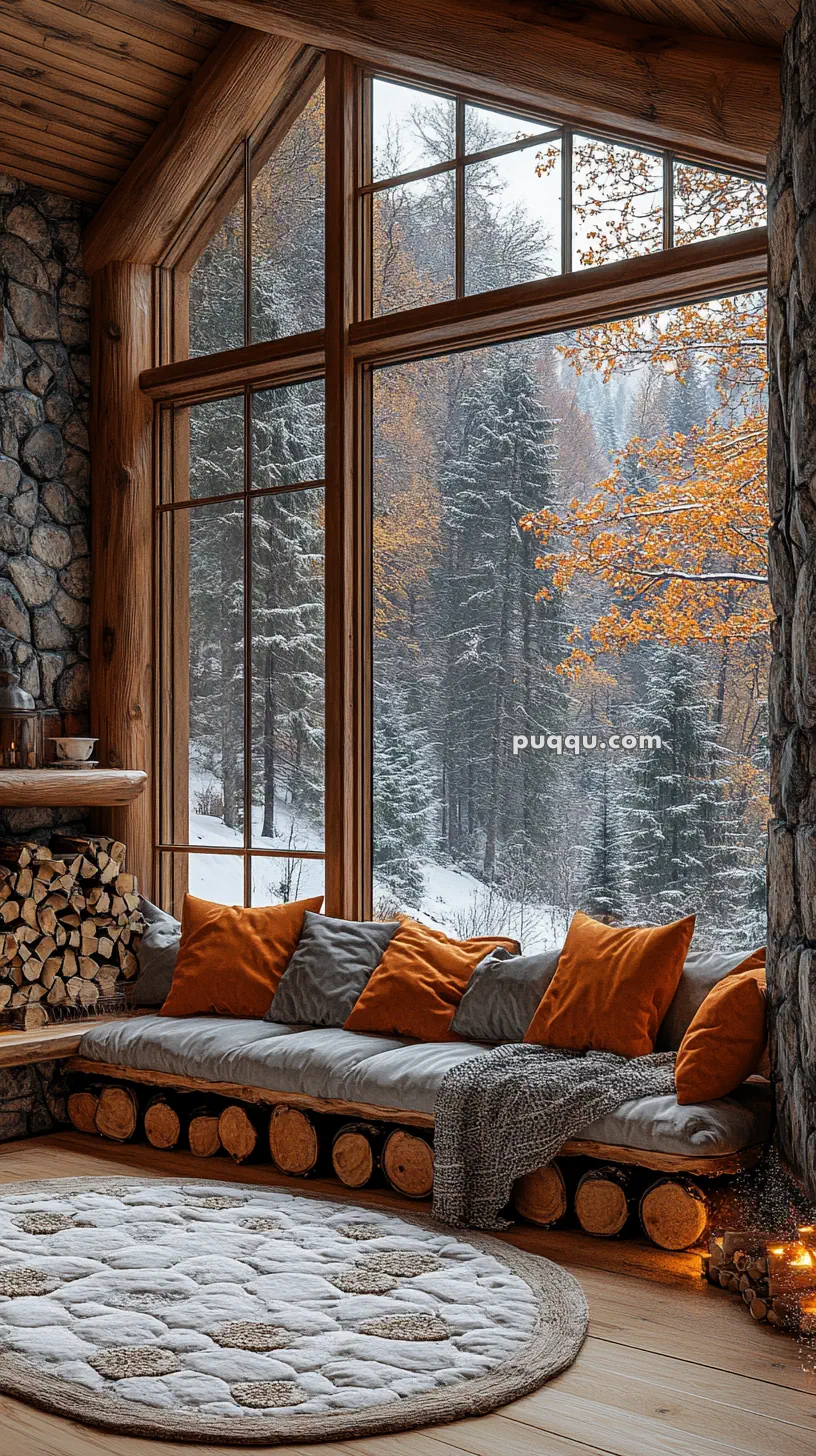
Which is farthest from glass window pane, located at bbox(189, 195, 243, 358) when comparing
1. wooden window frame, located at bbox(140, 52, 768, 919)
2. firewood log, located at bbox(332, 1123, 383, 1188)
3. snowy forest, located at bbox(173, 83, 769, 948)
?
firewood log, located at bbox(332, 1123, 383, 1188)

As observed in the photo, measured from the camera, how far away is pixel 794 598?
12.1 ft

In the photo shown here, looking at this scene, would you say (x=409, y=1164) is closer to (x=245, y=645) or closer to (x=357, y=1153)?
(x=357, y=1153)

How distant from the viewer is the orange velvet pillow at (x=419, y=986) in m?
4.80

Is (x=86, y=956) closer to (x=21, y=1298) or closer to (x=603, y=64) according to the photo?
(x=21, y=1298)

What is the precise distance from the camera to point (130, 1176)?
4.72 m

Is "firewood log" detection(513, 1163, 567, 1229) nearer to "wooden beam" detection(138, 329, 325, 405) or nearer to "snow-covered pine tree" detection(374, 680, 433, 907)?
"snow-covered pine tree" detection(374, 680, 433, 907)

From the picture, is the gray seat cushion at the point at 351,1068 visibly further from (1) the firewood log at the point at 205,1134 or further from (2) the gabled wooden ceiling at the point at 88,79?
(2) the gabled wooden ceiling at the point at 88,79

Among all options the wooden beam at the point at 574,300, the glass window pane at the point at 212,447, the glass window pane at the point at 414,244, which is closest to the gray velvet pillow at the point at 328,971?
the glass window pane at the point at 212,447

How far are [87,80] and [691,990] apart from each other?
14.4ft

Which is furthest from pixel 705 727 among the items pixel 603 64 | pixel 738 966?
pixel 603 64

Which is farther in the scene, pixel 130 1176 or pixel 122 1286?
pixel 130 1176

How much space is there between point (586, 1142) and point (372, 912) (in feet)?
5.64

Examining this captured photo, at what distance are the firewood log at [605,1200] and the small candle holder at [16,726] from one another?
9.69 feet

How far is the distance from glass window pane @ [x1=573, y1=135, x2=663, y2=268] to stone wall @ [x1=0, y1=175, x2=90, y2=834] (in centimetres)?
252
